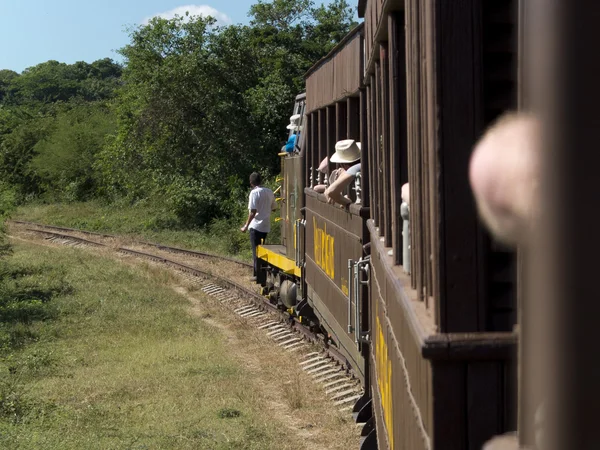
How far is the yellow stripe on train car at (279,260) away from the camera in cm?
1351

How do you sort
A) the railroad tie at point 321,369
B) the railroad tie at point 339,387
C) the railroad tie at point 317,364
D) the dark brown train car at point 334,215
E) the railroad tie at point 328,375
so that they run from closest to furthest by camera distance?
1. the dark brown train car at point 334,215
2. the railroad tie at point 339,387
3. the railroad tie at point 328,375
4. the railroad tie at point 321,369
5. the railroad tie at point 317,364

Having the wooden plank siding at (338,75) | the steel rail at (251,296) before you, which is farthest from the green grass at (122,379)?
the wooden plank siding at (338,75)

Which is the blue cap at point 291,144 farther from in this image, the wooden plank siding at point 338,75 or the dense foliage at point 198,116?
the dense foliage at point 198,116

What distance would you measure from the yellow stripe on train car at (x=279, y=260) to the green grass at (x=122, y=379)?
1.46m

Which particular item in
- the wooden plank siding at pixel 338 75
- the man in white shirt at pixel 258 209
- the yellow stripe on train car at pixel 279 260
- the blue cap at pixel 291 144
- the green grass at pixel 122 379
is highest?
the wooden plank siding at pixel 338 75

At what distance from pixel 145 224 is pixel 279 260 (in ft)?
68.4

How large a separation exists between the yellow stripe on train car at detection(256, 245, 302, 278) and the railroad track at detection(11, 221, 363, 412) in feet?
2.82

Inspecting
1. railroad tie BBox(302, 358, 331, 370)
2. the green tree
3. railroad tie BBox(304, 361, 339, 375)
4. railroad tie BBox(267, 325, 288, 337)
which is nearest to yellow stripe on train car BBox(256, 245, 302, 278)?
railroad tie BBox(267, 325, 288, 337)

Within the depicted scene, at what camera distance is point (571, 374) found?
882mm

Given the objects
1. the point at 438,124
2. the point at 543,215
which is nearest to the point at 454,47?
the point at 438,124

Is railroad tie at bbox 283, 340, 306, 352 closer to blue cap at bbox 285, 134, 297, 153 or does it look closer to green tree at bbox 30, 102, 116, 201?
A: blue cap at bbox 285, 134, 297, 153

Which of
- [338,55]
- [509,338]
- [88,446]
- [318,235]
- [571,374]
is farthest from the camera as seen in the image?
[318,235]

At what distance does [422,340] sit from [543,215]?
54.2 inches

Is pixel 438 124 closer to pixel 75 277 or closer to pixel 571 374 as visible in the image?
pixel 571 374
